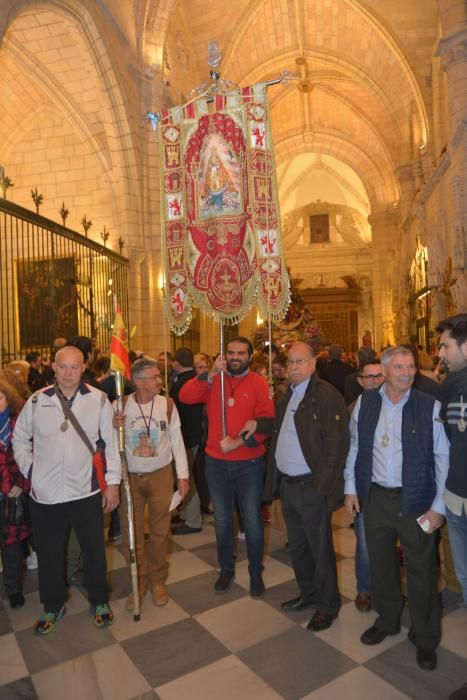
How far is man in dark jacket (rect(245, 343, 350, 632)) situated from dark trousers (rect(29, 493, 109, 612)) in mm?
1275

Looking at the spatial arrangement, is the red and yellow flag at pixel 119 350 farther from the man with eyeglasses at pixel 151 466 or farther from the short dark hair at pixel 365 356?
the short dark hair at pixel 365 356

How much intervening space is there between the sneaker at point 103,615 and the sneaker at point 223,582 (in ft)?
2.57

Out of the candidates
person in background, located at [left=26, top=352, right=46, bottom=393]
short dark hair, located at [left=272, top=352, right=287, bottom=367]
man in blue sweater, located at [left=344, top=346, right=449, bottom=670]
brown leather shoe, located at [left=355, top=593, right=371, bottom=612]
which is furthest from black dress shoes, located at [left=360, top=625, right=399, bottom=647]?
person in background, located at [left=26, top=352, right=46, bottom=393]

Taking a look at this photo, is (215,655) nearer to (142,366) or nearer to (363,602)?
(363,602)

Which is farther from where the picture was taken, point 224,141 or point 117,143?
point 117,143

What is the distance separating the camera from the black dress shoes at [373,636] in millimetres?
3133

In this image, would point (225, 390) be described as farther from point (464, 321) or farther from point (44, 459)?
point (464, 321)

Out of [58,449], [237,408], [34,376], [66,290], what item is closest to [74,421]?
[58,449]

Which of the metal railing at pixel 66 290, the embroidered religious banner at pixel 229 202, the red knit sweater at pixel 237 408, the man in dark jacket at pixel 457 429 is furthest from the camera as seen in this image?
the metal railing at pixel 66 290

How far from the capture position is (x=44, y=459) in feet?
11.0

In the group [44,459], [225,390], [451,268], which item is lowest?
[44,459]

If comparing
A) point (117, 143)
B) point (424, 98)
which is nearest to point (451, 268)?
point (424, 98)

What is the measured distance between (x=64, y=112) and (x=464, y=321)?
1216 cm

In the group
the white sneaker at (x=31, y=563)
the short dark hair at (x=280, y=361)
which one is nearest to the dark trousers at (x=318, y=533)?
the white sneaker at (x=31, y=563)
